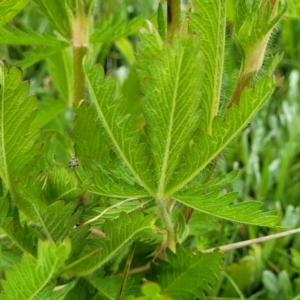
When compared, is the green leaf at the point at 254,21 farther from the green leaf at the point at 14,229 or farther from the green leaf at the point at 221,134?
the green leaf at the point at 14,229

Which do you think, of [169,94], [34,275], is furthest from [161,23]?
[34,275]

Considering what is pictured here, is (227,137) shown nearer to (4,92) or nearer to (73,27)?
(4,92)

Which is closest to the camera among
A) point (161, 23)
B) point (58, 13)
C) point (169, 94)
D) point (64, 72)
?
point (169, 94)

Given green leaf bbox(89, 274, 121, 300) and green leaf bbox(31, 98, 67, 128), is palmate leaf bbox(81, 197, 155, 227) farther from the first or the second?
green leaf bbox(31, 98, 67, 128)

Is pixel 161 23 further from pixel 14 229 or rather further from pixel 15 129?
pixel 14 229

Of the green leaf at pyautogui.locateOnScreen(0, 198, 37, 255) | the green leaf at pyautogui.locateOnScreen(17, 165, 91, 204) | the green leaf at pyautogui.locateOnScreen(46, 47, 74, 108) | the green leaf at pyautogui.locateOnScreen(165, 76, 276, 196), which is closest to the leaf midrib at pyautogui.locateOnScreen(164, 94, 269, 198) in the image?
the green leaf at pyautogui.locateOnScreen(165, 76, 276, 196)
